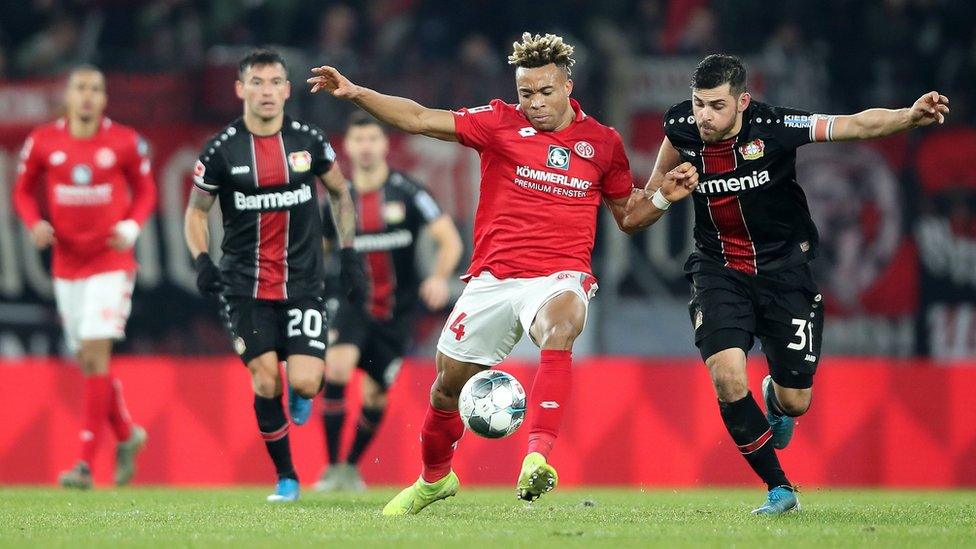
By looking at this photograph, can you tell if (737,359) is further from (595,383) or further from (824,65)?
(824,65)

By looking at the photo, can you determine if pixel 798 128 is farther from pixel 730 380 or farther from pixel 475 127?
pixel 475 127

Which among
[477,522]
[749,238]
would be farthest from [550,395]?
[749,238]

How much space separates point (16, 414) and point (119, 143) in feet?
8.72

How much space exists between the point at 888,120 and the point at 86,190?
577 cm

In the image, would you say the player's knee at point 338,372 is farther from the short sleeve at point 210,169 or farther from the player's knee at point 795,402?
the player's knee at point 795,402

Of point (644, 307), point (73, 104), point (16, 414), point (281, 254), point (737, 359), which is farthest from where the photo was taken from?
point (644, 307)

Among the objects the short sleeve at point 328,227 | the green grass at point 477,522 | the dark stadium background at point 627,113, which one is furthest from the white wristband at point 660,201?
the dark stadium background at point 627,113

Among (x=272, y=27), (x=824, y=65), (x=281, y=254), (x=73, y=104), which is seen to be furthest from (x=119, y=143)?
(x=824, y=65)

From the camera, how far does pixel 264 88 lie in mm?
8242

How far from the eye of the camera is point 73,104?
10.2m

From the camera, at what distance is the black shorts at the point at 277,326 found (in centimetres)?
821

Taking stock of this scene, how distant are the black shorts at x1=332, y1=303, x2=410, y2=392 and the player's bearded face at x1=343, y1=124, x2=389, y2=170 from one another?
3.52 feet

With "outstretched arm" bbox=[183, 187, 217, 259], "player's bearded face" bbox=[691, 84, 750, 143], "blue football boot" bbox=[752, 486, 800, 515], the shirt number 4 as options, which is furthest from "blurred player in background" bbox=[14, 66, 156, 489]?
"blue football boot" bbox=[752, 486, 800, 515]

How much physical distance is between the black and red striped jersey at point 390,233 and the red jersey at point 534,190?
3.55 metres
